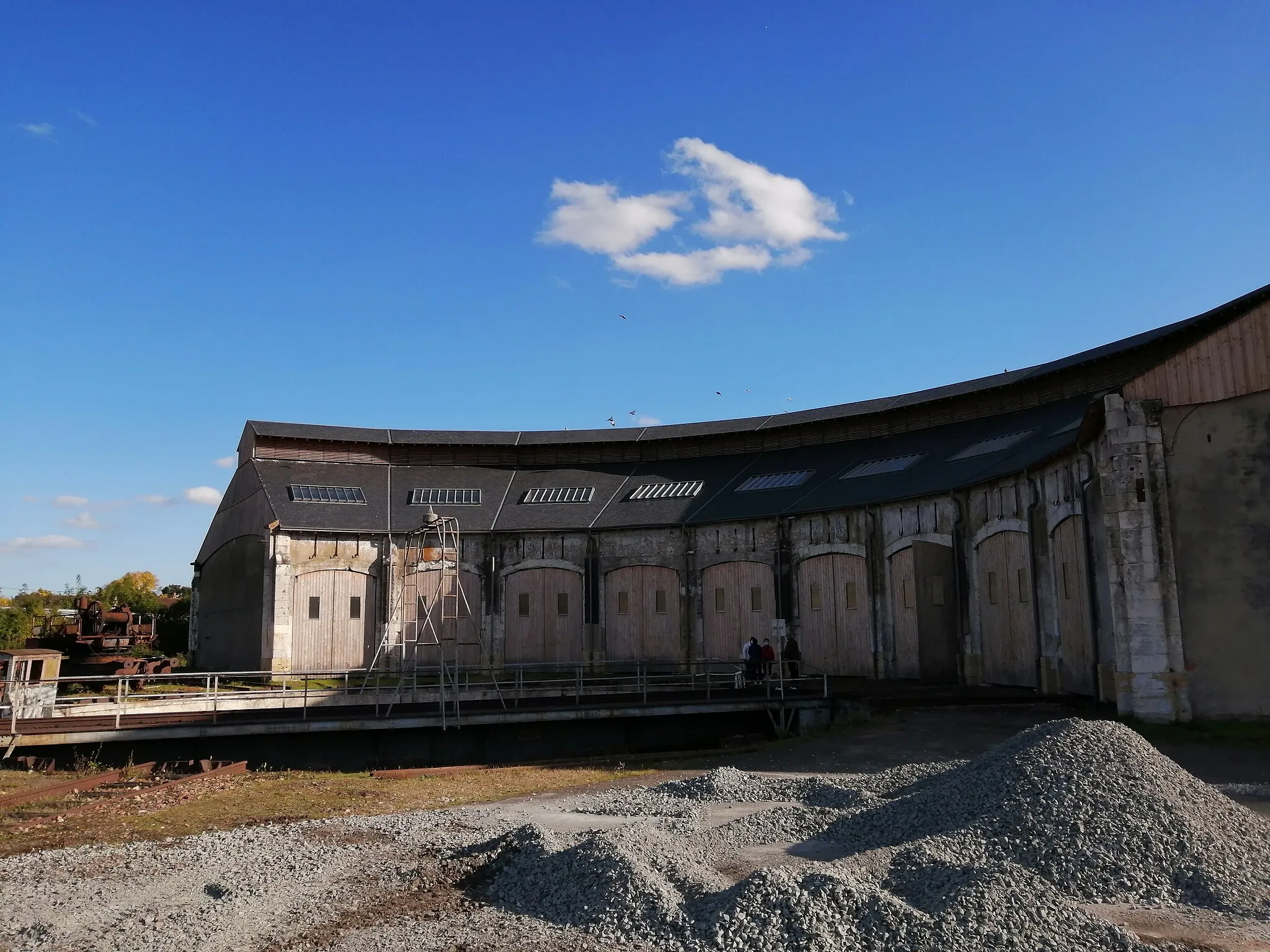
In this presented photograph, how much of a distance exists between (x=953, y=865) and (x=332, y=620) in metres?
28.4

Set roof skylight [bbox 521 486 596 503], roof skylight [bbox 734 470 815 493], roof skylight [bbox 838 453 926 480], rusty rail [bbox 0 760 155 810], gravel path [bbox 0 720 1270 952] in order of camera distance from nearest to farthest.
Result: gravel path [bbox 0 720 1270 952]
rusty rail [bbox 0 760 155 810]
roof skylight [bbox 838 453 926 480]
roof skylight [bbox 734 470 815 493]
roof skylight [bbox 521 486 596 503]

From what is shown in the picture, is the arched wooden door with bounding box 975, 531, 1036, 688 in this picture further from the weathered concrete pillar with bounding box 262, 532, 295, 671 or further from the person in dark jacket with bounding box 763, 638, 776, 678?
the weathered concrete pillar with bounding box 262, 532, 295, 671

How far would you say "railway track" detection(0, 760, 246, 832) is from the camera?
12836 mm

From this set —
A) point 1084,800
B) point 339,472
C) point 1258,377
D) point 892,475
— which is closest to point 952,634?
point 892,475

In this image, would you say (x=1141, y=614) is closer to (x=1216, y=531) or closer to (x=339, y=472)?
(x=1216, y=531)

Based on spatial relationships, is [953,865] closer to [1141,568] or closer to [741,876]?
[741,876]

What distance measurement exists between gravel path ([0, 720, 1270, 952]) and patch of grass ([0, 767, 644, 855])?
3.64 feet

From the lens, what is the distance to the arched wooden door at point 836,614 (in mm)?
28719

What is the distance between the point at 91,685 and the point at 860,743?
2365 centimetres

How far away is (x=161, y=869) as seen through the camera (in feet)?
32.2

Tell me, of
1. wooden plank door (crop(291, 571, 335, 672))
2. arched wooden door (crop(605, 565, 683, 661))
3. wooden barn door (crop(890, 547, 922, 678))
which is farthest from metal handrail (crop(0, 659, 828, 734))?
wooden barn door (crop(890, 547, 922, 678))

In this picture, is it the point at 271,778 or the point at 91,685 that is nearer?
the point at 271,778

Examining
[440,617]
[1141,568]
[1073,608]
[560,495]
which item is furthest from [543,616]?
[1141,568]

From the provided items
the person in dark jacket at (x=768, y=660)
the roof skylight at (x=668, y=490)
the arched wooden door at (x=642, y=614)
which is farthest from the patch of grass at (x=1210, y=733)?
the roof skylight at (x=668, y=490)
